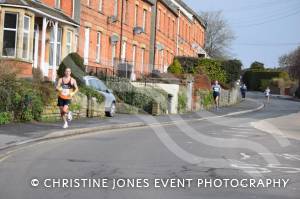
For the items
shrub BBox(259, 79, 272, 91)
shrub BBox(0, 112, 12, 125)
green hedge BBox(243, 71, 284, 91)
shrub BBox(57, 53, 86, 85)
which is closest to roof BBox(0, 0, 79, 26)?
shrub BBox(57, 53, 86, 85)

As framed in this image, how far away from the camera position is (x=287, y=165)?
44.7ft

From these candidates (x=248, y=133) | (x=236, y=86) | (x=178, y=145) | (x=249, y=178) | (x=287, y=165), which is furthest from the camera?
(x=236, y=86)

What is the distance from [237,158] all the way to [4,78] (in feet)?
29.0

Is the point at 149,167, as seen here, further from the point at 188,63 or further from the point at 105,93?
the point at 188,63

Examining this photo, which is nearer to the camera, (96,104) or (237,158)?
(237,158)

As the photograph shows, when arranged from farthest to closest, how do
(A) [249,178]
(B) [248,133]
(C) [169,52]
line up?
1. (C) [169,52]
2. (B) [248,133]
3. (A) [249,178]

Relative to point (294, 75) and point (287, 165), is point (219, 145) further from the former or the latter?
point (294, 75)

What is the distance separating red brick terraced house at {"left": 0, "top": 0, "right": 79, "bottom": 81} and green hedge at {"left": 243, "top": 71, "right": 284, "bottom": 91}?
7524 centimetres

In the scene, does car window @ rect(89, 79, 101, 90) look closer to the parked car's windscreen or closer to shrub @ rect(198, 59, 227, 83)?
the parked car's windscreen

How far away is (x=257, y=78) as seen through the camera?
10988 centimetres

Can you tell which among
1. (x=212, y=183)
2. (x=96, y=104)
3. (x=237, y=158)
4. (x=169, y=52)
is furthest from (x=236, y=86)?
(x=212, y=183)

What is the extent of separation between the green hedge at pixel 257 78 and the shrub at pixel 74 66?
79.1 meters

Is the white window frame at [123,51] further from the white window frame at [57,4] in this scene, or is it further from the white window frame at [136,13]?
the white window frame at [57,4]

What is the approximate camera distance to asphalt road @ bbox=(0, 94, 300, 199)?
31.9 feet
